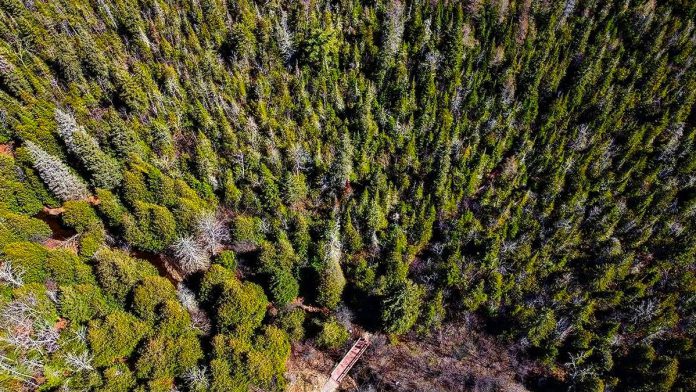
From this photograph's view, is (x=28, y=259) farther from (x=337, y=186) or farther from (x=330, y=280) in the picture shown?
(x=337, y=186)

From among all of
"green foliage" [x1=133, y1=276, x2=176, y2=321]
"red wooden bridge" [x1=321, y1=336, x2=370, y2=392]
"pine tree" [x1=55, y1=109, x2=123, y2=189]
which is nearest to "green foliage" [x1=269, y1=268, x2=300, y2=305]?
"red wooden bridge" [x1=321, y1=336, x2=370, y2=392]

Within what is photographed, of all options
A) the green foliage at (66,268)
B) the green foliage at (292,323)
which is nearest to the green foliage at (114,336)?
the green foliage at (66,268)

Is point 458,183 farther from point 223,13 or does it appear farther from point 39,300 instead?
point 223,13

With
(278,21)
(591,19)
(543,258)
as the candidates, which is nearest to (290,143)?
(278,21)

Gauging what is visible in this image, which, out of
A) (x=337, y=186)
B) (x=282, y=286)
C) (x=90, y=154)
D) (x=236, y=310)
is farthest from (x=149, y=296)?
(x=337, y=186)

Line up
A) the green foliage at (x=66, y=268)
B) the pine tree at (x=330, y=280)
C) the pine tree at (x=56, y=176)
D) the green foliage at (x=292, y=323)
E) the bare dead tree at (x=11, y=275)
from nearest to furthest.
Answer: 1. the bare dead tree at (x=11, y=275)
2. the green foliage at (x=66, y=268)
3. the green foliage at (x=292, y=323)
4. the pine tree at (x=330, y=280)
5. the pine tree at (x=56, y=176)

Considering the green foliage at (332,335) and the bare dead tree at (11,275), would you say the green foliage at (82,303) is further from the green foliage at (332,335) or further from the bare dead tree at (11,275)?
the green foliage at (332,335)

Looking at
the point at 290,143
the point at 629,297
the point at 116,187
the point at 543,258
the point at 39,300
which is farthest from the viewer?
the point at 290,143
